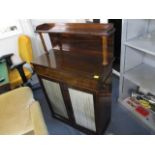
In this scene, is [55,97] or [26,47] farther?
[26,47]

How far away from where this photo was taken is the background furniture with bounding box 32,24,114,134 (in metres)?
1.21

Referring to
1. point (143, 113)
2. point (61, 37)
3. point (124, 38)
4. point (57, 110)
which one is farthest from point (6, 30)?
point (143, 113)

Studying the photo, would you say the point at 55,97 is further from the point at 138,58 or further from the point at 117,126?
the point at 138,58

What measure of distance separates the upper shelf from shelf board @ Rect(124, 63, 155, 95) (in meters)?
0.36

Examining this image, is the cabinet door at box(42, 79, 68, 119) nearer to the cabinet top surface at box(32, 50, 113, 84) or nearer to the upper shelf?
the cabinet top surface at box(32, 50, 113, 84)

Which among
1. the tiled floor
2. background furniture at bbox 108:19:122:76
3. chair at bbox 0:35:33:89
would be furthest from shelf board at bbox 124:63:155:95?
chair at bbox 0:35:33:89

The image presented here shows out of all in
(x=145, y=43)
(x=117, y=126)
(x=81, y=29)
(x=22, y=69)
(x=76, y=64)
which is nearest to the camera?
(x=81, y=29)

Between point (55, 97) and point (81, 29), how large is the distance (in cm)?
74

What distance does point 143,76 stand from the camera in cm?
172

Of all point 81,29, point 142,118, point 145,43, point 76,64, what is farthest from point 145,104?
point 81,29

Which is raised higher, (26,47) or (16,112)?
(26,47)

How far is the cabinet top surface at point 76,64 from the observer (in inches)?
47.6
